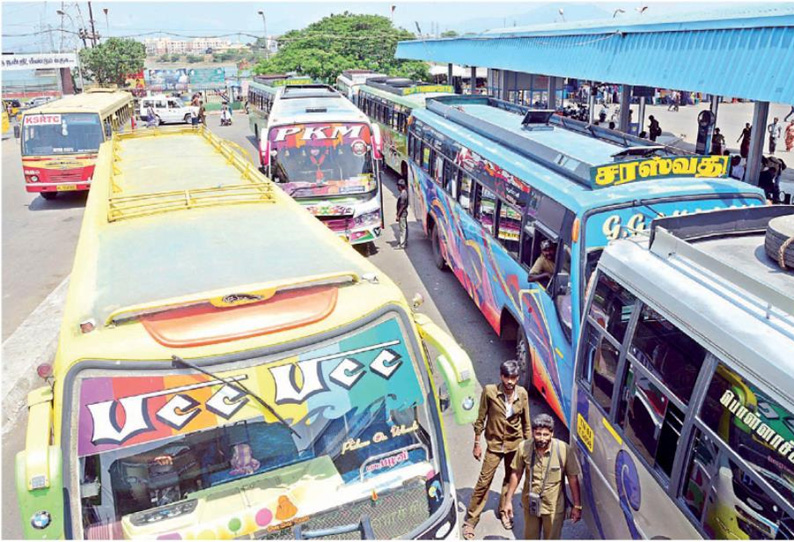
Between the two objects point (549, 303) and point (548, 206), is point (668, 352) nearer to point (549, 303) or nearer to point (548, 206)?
point (549, 303)

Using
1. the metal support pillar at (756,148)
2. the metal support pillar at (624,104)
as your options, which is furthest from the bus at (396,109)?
the metal support pillar at (756,148)

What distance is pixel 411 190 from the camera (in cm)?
1468

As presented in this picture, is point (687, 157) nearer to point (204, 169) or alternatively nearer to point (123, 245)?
point (123, 245)

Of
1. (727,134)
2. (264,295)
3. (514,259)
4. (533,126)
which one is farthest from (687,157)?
(727,134)

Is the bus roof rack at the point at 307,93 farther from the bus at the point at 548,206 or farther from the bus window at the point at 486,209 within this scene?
the bus window at the point at 486,209

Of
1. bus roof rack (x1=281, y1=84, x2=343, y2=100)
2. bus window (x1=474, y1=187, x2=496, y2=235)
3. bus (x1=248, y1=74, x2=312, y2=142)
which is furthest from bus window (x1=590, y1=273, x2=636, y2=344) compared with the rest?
bus (x1=248, y1=74, x2=312, y2=142)

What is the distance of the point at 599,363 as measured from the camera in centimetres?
481

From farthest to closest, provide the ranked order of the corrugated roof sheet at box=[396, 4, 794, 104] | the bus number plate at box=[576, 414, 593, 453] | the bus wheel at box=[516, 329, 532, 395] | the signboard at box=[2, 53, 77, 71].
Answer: the signboard at box=[2, 53, 77, 71] < the corrugated roof sheet at box=[396, 4, 794, 104] < the bus wheel at box=[516, 329, 532, 395] < the bus number plate at box=[576, 414, 593, 453]

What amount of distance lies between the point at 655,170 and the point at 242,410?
14.7 feet

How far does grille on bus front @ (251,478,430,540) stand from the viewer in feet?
11.8

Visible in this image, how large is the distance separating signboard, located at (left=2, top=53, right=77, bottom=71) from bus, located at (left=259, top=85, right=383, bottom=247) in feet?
153

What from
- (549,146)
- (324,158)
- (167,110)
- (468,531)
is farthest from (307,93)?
(167,110)

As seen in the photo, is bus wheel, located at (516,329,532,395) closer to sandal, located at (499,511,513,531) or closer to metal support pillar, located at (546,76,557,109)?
sandal, located at (499,511,513,531)

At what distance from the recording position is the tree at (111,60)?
59.0 metres
